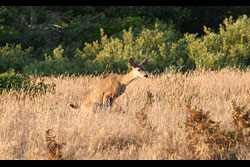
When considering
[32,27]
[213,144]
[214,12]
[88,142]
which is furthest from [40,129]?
[214,12]

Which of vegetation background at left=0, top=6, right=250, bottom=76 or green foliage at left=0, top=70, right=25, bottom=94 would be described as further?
vegetation background at left=0, top=6, right=250, bottom=76

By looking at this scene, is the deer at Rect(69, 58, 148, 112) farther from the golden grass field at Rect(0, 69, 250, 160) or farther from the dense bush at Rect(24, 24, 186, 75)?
the dense bush at Rect(24, 24, 186, 75)

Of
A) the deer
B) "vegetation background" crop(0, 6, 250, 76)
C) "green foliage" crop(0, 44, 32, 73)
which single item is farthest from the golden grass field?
"green foliage" crop(0, 44, 32, 73)

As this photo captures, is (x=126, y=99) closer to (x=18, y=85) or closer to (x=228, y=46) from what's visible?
(x=18, y=85)

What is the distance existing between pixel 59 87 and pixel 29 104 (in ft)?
9.18

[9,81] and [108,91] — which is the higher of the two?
[9,81]

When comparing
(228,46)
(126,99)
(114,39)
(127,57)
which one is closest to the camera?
(126,99)

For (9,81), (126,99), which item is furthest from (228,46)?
(9,81)

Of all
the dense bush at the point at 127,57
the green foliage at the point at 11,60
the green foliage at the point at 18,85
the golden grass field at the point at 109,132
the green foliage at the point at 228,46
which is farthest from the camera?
the green foliage at the point at 11,60

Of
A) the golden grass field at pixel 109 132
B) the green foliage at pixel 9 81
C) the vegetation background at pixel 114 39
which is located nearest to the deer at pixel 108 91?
the golden grass field at pixel 109 132

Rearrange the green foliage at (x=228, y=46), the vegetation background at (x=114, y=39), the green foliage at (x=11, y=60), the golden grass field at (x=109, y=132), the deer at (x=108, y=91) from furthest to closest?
1. the green foliage at (x=11, y=60)
2. the vegetation background at (x=114, y=39)
3. the green foliage at (x=228, y=46)
4. the deer at (x=108, y=91)
5. the golden grass field at (x=109, y=132)

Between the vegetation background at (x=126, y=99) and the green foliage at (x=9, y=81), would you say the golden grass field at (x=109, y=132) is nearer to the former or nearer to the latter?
the vegetation background at (x=126, y=99)

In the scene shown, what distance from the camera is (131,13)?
28531 mm

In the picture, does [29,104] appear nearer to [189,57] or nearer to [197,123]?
[197,123]
